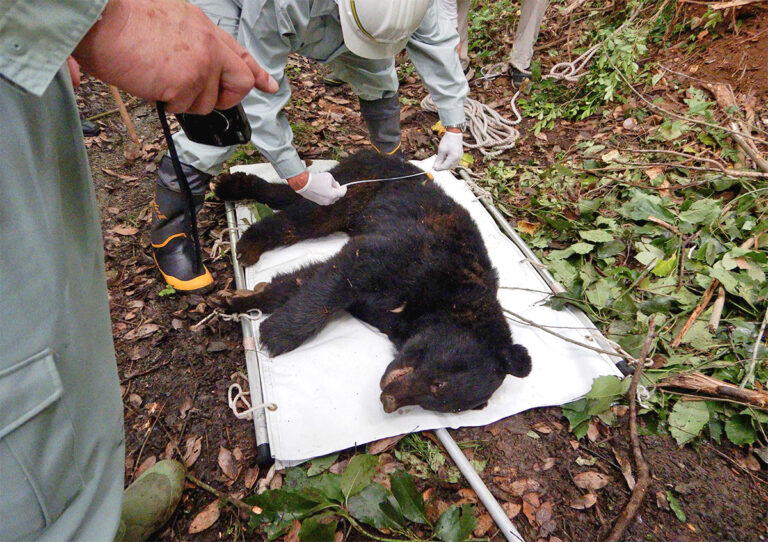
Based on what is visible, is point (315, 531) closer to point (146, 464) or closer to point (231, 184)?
point (146, 464)

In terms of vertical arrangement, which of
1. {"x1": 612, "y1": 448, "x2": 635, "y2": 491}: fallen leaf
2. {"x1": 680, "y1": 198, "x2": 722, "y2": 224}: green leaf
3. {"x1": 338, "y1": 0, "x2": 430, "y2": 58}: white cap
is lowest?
{"x1": 612, "y1": 448, "x2": 635, "y2": 491}: fallen leaf

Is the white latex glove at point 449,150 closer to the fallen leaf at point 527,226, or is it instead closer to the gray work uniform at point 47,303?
the fallen leaf at point 527,226

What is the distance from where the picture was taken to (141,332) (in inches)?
124

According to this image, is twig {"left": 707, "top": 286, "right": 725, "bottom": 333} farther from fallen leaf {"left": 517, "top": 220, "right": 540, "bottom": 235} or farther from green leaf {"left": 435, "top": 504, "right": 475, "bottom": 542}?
green leaf {"left": 435, "top": 504, "right": 475, "bottom": 542}

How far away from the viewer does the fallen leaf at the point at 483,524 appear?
7.59ft

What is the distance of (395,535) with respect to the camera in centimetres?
222

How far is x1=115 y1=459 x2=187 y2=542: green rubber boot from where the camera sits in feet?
6.68

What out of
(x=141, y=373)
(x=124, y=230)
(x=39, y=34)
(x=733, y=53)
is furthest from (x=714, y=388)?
(x=124, y=230)

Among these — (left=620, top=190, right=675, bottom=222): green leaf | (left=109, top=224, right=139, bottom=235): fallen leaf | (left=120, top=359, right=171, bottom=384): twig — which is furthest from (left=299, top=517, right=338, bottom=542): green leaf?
(left=620, top=190, right=675, bottom=222): green leaf

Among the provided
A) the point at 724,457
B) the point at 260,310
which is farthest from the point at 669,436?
the point at 260,310

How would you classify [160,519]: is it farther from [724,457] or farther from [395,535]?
[724,457]

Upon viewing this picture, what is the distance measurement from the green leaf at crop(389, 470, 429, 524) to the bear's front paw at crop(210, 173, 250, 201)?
2784mm

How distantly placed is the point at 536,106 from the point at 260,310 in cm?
436

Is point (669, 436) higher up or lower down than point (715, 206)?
lower down
